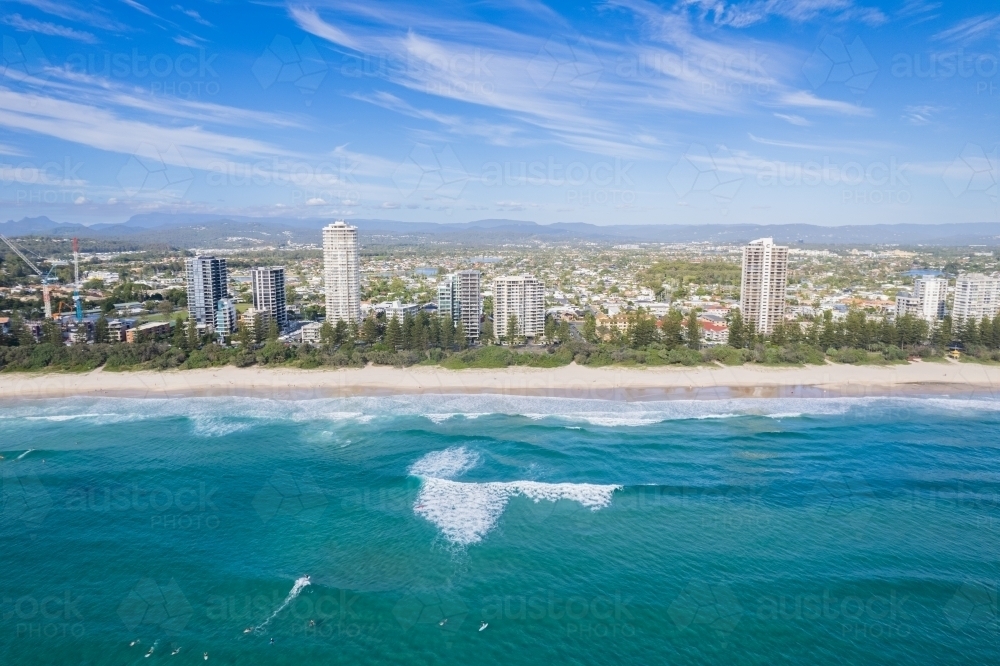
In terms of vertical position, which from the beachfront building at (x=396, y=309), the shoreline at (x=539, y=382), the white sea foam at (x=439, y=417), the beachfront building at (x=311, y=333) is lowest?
the white sea foam at (x=439, y=417)

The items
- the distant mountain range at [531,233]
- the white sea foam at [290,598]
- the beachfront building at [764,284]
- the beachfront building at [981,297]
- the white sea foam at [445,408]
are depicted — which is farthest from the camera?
the distant mountain range at [531,233]

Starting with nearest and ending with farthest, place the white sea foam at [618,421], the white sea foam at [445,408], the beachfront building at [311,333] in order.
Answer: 1. the white sea foam at [618,421]
2. the white sea foam at [445,408]
3. the beachfront building at [311,333]

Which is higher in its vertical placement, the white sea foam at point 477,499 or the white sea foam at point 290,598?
the white sea foam at point 477,499

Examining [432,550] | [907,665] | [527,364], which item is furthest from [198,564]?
[527,364]

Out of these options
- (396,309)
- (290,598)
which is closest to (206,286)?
(396,309)

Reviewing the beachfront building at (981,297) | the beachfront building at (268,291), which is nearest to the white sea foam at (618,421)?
the beachfront building at (268,291)

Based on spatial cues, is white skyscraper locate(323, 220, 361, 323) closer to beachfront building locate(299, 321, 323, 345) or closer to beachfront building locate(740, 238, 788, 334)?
beachfront building locate(299, 321, 323, 345)

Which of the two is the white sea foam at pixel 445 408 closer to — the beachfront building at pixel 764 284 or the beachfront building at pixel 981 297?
the beachfront building at pixel 764 284
